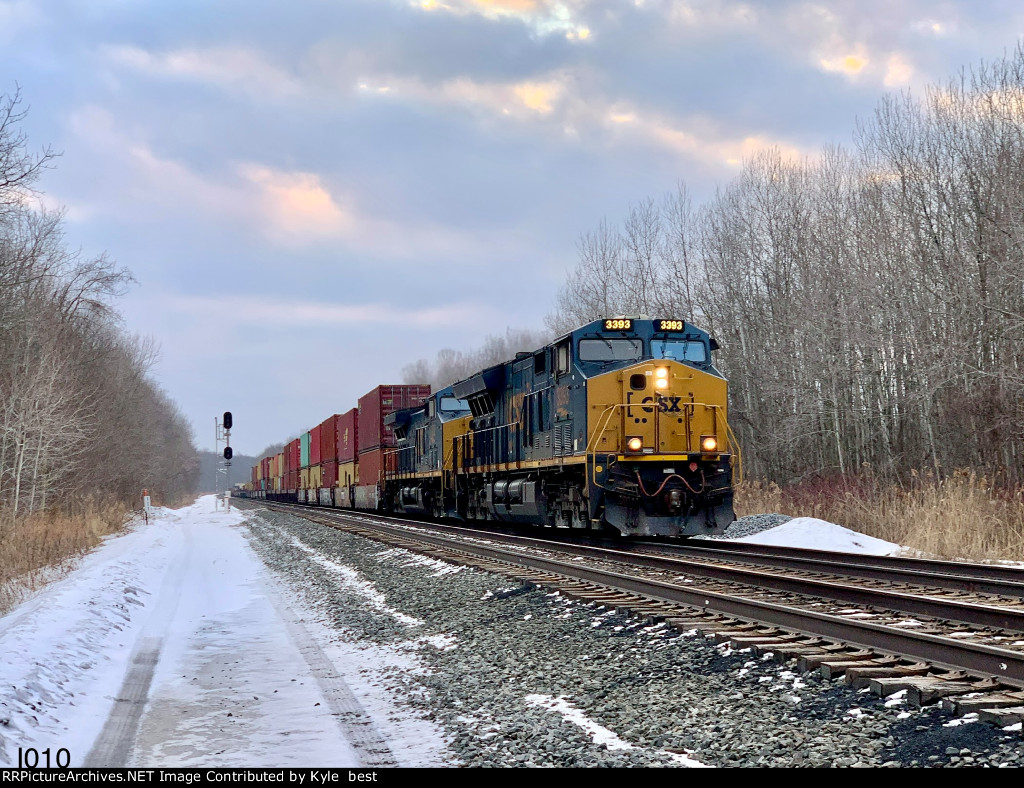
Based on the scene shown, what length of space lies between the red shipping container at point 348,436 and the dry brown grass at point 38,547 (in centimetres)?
1447

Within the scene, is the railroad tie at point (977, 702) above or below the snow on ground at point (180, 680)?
above

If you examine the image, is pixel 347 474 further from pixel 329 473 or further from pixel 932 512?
pixel 932 512

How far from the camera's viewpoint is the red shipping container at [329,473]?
146 feet

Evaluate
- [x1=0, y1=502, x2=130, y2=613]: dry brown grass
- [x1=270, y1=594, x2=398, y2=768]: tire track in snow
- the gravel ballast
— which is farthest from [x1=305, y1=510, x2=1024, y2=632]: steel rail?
[x1=0, y1=502, x2=130, y2=613]: dry brown grass

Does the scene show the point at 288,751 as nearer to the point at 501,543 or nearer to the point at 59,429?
the point at 501,543

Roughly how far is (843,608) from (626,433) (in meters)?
7.07

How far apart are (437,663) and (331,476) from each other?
38.6m

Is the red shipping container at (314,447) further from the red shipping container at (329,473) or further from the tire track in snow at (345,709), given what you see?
the tire track in snow at (345,709)

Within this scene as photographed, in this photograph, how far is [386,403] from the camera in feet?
110

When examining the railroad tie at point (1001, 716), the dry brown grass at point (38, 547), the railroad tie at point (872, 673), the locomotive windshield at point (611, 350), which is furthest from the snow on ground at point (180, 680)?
the locomotive windshield at point (611, 350)

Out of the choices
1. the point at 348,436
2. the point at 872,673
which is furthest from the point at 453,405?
the point at 872,673

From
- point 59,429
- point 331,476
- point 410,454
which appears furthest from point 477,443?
point 331,476

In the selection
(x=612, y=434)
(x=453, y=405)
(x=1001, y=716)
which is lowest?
(x=1001, y=716)

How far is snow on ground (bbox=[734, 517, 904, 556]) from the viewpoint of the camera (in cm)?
1580
